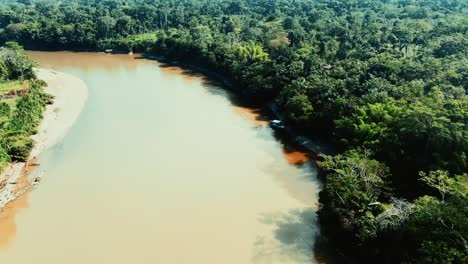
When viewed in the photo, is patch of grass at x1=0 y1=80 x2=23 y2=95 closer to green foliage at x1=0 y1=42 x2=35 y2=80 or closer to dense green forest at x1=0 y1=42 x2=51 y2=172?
dense green forest at x1=0 y1=42 x2=51 y2=172

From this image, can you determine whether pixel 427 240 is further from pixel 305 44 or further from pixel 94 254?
pixel 305 44

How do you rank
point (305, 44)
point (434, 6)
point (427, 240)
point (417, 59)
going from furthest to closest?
point (434, 6) → point (305, 44) → point (417, 59) → point (427, 240)

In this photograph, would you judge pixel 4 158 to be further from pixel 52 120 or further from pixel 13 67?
pixel 13 67

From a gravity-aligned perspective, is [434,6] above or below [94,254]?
above

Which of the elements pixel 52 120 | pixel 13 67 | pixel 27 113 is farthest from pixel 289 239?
pixel 13 67

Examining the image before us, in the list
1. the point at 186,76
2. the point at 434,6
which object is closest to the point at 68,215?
the point at 186,76

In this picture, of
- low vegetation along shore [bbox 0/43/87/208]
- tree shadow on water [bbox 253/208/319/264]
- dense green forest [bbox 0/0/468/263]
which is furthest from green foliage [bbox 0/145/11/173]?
dense green forest [bbox 0/0/468/263]
